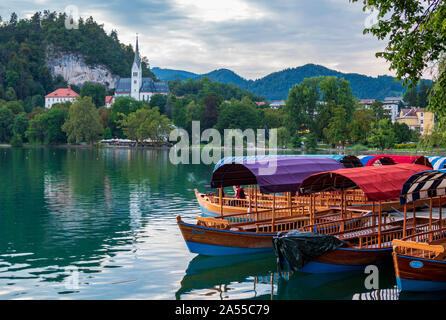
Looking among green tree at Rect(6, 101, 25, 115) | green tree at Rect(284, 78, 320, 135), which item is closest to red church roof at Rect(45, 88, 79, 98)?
green tree at Rect(6, 101, 25, 115)

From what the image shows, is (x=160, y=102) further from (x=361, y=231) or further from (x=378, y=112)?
(x=361, y=231)

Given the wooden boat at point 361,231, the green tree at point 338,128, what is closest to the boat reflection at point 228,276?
the wooden boat at point 361,231

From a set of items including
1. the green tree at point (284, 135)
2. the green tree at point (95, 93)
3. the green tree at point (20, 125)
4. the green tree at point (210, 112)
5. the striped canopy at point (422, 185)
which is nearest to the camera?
the striped canopy at point (422, 185)

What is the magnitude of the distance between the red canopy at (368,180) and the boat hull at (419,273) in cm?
284

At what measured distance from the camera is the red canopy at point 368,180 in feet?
53.0

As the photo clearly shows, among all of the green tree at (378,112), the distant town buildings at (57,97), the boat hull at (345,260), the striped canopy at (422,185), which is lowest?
the boat hull at (345,260)

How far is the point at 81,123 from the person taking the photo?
12012cm

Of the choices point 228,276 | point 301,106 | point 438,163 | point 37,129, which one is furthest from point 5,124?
point 228,276

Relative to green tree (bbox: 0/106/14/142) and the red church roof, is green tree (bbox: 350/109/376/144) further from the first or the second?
the red church roof

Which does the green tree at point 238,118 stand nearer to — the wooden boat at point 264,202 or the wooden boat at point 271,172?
the wooden boat at point 264,202

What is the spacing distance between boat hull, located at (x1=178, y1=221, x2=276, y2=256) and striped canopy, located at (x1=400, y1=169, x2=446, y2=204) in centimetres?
568

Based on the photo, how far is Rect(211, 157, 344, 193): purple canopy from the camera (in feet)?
64.2
